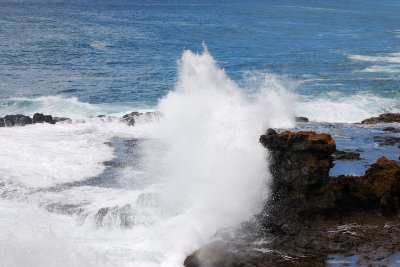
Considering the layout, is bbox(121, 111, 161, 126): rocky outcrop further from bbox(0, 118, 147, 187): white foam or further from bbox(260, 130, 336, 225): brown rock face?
bbox(260, 130, 336, 225): brown rock face

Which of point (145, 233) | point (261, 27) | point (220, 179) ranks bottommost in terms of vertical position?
point (145, 233)

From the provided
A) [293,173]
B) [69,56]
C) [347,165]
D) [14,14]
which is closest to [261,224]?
[293,173]

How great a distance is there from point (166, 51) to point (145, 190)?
3073 centimetres

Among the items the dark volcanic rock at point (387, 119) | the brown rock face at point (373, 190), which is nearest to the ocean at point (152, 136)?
the brown rock face at point (373, 190)

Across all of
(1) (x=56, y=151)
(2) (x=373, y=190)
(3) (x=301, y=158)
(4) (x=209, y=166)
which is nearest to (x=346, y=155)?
(2) (x=373, y=190)

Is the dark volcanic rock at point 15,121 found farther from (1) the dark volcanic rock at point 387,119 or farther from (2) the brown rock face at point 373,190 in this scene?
(1) the dark volcanic rock at point 387,119

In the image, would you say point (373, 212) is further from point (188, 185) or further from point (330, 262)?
point (188, 185)

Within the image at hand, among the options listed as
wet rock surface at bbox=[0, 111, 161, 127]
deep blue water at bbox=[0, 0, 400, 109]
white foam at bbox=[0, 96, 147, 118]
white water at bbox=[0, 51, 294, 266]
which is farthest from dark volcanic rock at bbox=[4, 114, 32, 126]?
deep blue water at bbox=[0, 0, 400, 109]

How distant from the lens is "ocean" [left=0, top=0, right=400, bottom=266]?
1056cm

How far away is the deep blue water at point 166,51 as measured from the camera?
30.0 metres

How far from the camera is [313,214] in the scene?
34.0ft

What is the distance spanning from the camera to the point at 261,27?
6094cm

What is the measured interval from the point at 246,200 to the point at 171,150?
490cm

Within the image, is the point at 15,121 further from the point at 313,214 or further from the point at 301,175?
the point at 313,214
